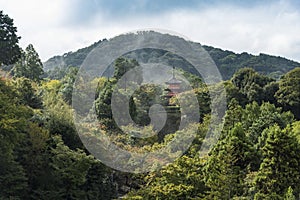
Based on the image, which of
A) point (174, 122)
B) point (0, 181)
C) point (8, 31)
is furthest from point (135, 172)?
point (8, 31)

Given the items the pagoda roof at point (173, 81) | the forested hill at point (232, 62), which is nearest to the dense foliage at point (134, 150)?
the pagoda roof at point (173, 81)

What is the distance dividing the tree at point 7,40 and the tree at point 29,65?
4.67 meters

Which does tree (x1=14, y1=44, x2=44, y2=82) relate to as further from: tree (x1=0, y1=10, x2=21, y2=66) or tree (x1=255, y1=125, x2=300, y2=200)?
tree (x1=255, y1=125, x2=300, y2=200)

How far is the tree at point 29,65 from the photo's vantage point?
2142 centimetres

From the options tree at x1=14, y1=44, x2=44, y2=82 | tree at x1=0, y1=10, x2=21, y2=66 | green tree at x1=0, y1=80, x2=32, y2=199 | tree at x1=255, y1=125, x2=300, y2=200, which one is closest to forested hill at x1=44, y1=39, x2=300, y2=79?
tree at x1=14, y1=44, x2=44, y2=82

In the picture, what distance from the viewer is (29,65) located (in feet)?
71.1

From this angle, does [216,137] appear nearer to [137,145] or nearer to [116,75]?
[137,145]

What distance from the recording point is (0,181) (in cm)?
1084

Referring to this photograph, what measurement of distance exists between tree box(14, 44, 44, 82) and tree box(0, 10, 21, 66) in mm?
4669

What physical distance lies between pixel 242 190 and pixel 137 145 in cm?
637

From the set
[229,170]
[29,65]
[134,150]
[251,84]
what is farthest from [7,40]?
[251,84]

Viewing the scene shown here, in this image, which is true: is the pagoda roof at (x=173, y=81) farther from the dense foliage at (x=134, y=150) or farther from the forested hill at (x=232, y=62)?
the forested hill at (x=232, y=62)

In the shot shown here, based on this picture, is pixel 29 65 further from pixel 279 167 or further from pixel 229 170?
pixel 279 167

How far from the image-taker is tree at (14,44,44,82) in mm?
21422
